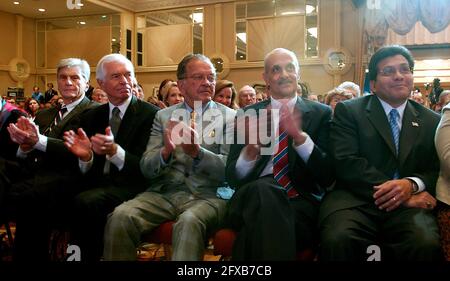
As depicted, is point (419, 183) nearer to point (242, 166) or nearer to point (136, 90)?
point (242, 166)

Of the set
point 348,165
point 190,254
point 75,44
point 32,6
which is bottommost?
point 190,254

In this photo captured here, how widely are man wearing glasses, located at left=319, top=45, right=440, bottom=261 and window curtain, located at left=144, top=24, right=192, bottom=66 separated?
12.2m

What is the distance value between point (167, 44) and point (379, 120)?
12.9 meters

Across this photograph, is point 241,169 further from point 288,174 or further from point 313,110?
point 313,110

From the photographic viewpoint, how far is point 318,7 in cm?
1277

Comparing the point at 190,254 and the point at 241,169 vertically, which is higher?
the point at 241,169

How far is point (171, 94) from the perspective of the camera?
4301mm

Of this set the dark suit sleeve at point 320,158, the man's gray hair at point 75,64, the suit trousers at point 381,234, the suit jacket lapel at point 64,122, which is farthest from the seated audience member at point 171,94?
the suit trousers at point 381,234

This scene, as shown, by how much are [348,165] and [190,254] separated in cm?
92

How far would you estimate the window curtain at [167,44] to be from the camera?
1436 centimetres

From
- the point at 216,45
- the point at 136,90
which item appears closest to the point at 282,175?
the point at 136,90

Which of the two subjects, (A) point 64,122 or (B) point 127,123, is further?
(A) point 64,122

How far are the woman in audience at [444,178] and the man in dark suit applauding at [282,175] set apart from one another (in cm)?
54

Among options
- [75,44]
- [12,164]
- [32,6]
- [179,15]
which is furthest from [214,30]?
[12,164]
